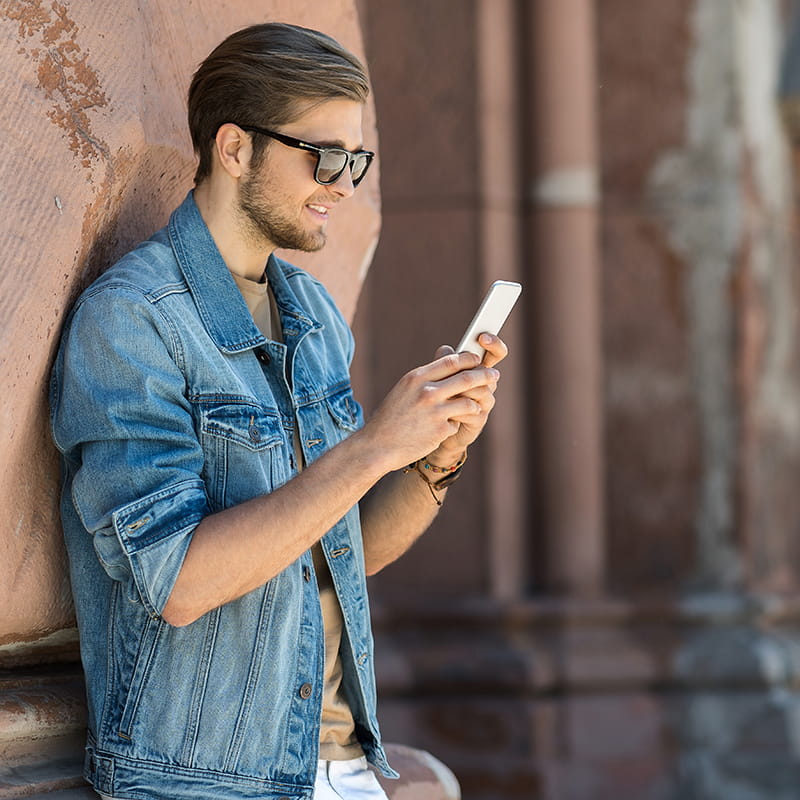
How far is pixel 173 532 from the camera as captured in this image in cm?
158

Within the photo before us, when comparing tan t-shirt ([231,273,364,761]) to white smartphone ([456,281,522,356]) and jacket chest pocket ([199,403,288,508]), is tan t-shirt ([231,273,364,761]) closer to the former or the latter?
jacket chest pocket ([199,403,288,508])

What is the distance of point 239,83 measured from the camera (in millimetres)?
1875

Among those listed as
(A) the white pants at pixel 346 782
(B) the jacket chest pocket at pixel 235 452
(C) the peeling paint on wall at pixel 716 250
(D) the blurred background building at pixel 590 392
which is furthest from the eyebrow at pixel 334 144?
(C) the peeling paint on wall at pixel 716 250

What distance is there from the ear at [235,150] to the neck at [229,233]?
0.04m

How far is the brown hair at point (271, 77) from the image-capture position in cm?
185

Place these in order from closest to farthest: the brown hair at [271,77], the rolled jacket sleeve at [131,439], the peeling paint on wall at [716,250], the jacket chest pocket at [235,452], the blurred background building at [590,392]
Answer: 1. the rolled jacket sleeve at [131,439]
2. the jacket chest pocket at [235,452]
3. the brown hair at [271,77]
4. the blurred background building at [590,392]
5. the peeling paint on wall at [716,250]

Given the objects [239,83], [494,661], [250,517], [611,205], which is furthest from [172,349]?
[611,205]

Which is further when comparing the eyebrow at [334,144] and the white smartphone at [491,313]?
the eyebrow at [334,144]

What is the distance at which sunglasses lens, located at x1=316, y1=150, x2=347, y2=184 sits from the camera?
6.10 ft

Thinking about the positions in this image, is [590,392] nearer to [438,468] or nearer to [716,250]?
[716,250]

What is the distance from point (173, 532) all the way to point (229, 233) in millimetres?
508

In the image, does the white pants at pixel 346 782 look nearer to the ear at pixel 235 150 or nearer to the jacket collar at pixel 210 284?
the jacket collar at pixel 210 284

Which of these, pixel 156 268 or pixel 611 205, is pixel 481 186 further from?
pixel 156 268

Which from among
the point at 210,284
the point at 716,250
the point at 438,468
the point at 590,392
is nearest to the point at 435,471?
the point at 438,468
